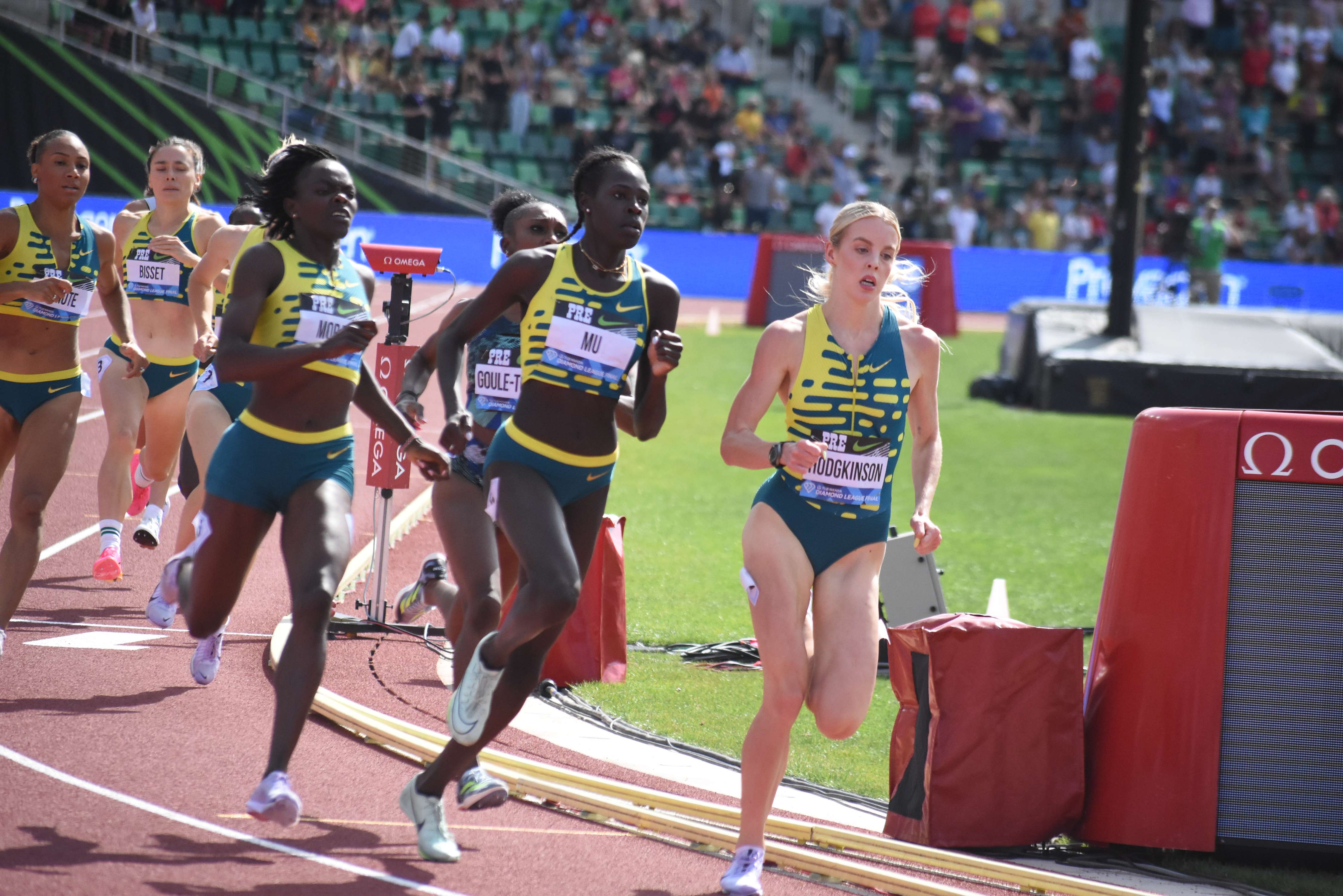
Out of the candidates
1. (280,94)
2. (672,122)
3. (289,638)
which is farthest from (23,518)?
(672,122)

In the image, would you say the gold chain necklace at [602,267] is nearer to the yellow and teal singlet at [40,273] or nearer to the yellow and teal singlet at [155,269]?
the yellow and teal singlet at [40,273]

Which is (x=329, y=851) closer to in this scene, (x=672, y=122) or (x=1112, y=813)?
(x=1112, y=813)

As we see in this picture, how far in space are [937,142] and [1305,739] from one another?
28053 millimetres

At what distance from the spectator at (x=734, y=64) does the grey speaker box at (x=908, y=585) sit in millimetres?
25802

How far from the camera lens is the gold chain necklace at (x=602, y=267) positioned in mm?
4758

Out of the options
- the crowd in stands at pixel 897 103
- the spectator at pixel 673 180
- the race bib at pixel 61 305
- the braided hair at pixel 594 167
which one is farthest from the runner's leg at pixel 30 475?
the spectator at pixel 673 180

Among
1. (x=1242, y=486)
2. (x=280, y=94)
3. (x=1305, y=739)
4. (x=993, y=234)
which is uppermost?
(x=280, y=94)

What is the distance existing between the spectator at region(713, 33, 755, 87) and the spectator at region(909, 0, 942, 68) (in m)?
4.20

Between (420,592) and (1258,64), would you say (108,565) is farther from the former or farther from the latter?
(1258,64)

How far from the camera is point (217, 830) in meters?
4.70

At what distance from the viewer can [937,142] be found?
3175 cm

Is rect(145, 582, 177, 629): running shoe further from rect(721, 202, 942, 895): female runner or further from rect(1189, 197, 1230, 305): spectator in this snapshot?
rect(1189, 197, 1230, 305): spectator

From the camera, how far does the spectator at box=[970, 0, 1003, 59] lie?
33219 mm

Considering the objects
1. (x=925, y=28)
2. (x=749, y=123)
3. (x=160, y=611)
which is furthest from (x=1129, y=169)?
(x=925, y=28)
